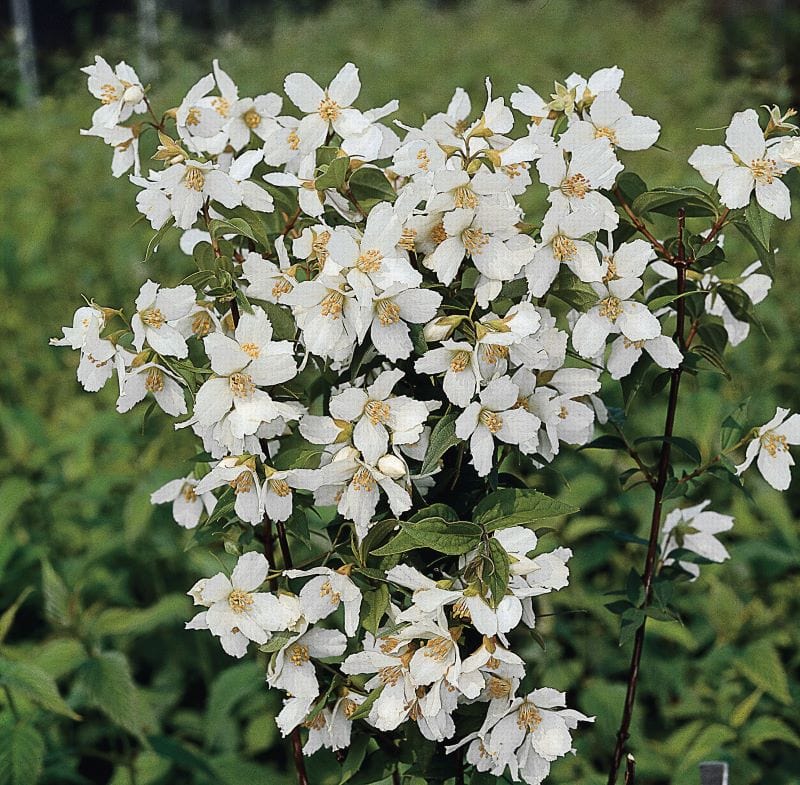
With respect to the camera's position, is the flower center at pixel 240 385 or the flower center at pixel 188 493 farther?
the flower center at pixel 188 493

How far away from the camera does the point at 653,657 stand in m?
2.14

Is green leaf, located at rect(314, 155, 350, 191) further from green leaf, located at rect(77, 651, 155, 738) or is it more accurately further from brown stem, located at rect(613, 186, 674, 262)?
green leaf, located at rect(77, 651, 155, 738)

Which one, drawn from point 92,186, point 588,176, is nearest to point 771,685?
point 588,176

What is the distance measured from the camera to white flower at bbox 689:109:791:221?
1046 millimetres

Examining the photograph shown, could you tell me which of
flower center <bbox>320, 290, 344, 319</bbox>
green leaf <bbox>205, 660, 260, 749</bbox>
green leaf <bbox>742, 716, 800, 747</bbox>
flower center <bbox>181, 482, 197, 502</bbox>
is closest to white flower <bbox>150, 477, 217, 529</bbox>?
flower center <bbox>181, 482, 197, 502</bbox>

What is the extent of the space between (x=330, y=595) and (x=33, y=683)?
0.69 meters

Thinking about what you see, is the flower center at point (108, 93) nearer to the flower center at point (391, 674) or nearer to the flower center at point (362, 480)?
the flower center at point (362, 480)

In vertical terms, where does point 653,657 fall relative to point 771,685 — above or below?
below

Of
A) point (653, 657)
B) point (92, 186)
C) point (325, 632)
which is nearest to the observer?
point (325, 632)

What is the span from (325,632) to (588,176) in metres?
0.52

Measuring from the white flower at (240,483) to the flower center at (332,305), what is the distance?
0.15 metres

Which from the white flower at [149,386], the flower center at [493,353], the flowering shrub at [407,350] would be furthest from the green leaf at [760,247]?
the white flower at [149,386]

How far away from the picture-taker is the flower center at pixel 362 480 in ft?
3.24

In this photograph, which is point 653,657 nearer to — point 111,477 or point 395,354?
point 111,477
